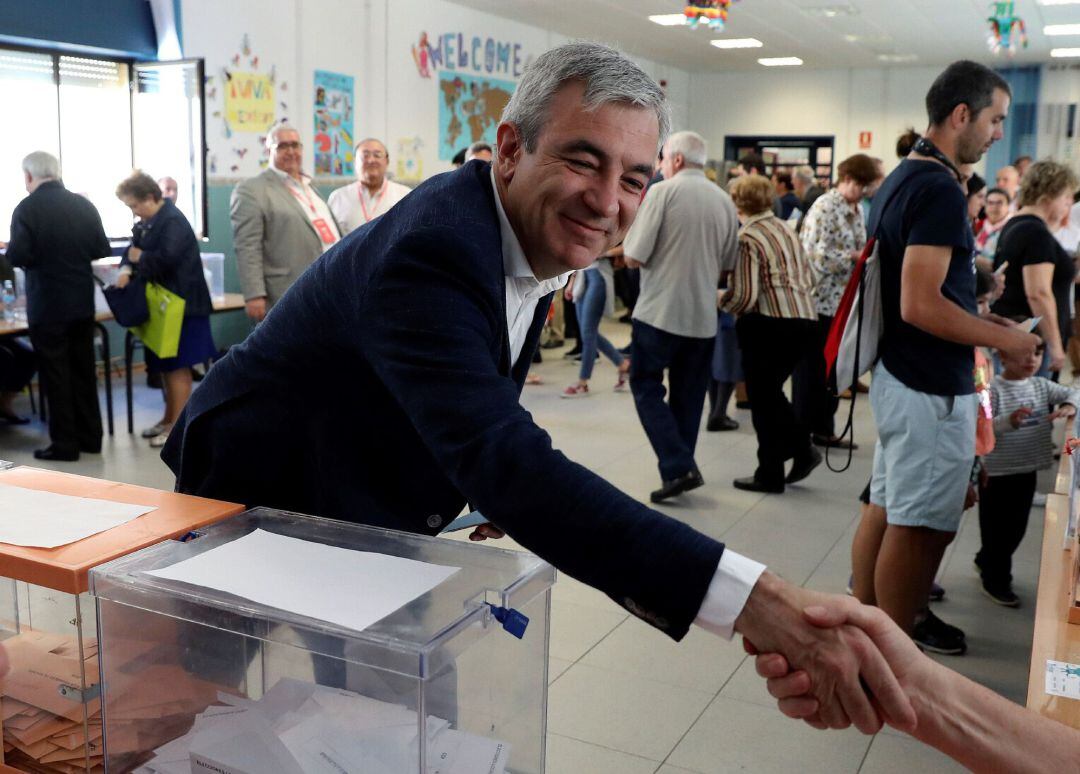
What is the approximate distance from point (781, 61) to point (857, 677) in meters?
15.2

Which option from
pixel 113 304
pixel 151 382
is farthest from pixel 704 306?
pixel 151 382

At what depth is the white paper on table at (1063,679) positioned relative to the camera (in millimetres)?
1531

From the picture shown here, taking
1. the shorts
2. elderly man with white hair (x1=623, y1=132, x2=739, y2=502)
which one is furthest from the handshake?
elderly man with white hair (x1=623, y1=132, x2=739, y2=502)

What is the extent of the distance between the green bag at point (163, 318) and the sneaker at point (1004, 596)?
4070 mm

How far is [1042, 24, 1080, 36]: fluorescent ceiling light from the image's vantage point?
37.3 feet

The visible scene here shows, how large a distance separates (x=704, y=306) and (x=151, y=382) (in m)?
4.34

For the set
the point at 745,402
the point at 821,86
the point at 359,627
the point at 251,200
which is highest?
the point at 821,86

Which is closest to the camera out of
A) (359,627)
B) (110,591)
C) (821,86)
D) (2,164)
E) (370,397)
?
Result: (359,627)

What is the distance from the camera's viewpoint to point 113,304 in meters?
5.30

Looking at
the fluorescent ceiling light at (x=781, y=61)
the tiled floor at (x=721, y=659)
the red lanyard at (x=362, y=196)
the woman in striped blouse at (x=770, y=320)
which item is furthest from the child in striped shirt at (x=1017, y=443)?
the fluorescent ceiling light at (x=781, y=61)

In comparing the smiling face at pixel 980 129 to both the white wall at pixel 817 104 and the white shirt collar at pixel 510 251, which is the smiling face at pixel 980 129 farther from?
the white wall at pixel 817 104

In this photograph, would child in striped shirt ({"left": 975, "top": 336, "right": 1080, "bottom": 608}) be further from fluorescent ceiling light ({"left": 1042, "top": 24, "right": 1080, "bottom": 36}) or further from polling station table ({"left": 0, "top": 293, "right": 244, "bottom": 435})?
fluorescent ceiling light ({"left": 1042, "top": 24, "right": 1080, "bottom": 36})

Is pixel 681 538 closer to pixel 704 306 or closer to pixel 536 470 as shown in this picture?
pixel 536 470

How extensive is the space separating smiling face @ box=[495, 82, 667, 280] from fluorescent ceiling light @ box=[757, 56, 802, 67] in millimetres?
14378
